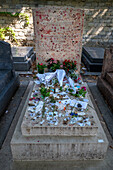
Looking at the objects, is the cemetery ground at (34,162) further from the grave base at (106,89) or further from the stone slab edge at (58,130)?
the stone slab edge at (58,130)

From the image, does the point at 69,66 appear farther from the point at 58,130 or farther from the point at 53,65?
the point at 58,130

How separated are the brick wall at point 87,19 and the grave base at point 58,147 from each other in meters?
9.12

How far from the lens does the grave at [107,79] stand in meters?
3.53

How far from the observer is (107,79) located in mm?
3928

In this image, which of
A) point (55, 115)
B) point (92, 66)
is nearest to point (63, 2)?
point (92, 66)

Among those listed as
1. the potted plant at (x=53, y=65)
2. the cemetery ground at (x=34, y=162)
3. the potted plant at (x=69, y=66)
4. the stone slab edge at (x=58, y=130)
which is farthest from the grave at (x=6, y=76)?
the potted plant at (x=69, y=66)

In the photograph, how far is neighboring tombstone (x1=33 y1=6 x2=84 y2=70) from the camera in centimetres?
382

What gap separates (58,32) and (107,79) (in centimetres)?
210

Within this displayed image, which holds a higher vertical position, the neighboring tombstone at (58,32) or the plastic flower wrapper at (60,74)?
the neighboring tombstone at (58,32)

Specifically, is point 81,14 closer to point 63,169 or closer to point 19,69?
point 19,69

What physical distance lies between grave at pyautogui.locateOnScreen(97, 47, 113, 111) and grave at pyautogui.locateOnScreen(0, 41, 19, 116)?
276 cm

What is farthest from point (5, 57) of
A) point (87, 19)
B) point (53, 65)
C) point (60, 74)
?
point (87, 19)

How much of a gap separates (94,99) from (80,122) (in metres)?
1.75

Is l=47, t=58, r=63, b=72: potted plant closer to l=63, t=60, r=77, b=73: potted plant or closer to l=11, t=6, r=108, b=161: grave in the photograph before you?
l=63, t=60, r=77, b=73: potted plant
